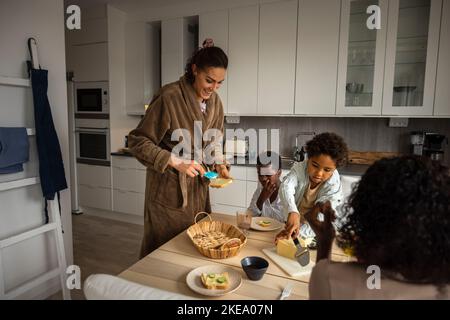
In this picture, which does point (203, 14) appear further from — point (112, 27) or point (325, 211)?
point (325, 211)

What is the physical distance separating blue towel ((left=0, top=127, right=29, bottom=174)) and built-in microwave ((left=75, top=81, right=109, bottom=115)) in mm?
1814

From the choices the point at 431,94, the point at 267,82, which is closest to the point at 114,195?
the point at 267,82

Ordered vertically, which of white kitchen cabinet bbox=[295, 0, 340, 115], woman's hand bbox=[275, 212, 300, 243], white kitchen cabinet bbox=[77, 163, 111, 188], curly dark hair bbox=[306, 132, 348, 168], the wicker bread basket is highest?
white kitchen cabinet bbox=[295, 0, 340, 115]

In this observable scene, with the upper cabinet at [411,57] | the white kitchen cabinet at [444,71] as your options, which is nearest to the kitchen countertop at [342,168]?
the upper cabinet at [411,57]

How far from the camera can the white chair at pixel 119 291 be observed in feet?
1.95

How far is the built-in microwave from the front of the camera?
3.53m

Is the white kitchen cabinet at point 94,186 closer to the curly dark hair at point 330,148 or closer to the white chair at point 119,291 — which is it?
the curly dark hair at point 330,148

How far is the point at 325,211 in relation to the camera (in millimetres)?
861

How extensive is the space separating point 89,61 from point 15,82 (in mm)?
1947

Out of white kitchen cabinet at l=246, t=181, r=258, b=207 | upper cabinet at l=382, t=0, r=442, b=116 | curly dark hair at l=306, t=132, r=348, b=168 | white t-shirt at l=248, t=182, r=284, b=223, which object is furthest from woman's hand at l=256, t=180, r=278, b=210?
upper cabinet at l=382, t=0, r=442, b=116

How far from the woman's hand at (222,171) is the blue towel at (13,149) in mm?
1148

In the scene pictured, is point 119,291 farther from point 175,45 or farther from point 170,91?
point 175,45

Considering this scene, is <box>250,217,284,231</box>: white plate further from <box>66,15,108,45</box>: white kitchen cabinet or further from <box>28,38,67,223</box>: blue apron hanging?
<box>66,15,108,45</box>: white kitchen cabinet

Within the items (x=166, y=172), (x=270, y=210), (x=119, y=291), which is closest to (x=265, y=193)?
(x=270, y=210)
